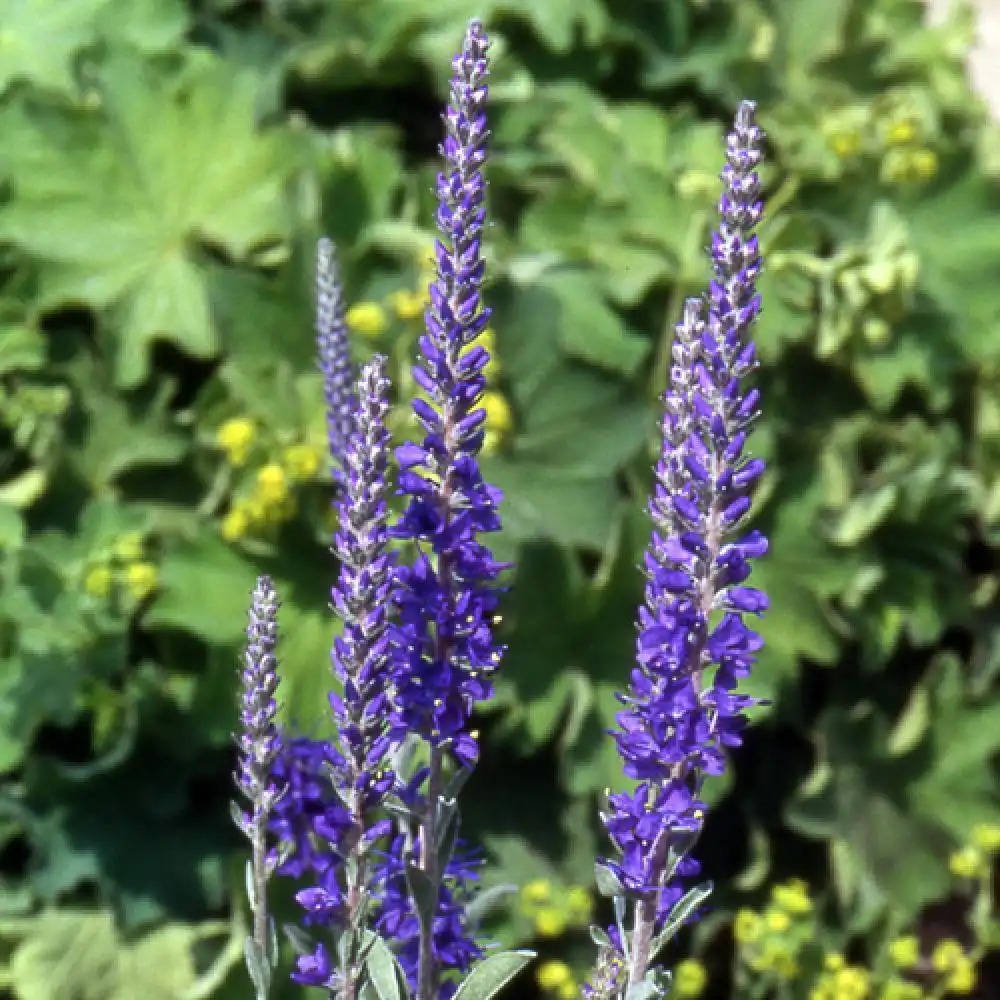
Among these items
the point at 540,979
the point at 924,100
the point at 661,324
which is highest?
the point at 924,100

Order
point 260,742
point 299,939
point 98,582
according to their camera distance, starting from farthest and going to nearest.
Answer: point 98,582 < point 299,939 < point 260,742

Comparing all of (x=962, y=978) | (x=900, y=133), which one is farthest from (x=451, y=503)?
(x=900, y=133)

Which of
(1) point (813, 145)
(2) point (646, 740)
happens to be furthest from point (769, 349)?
(2) point (646, 740)

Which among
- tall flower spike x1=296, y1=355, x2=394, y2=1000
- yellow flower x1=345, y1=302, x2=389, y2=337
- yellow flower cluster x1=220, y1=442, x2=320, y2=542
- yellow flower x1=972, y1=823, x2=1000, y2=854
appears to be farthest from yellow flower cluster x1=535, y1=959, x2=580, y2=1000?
tall flower spike x1=296, y1=355, x2=394, y2=1000

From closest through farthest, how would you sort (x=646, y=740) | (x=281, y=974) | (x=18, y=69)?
1. (x=646, y=740)
2. (x=281, y=974)
3. (x=18, y=69)

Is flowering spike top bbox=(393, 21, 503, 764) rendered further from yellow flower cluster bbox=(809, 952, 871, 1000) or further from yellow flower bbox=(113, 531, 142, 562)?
yellow flower cluster bbox=(809, 952, 871, 1000)

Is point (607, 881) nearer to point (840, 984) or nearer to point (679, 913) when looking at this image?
point (679, 913)

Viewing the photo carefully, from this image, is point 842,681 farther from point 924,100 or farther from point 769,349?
point 924,100
